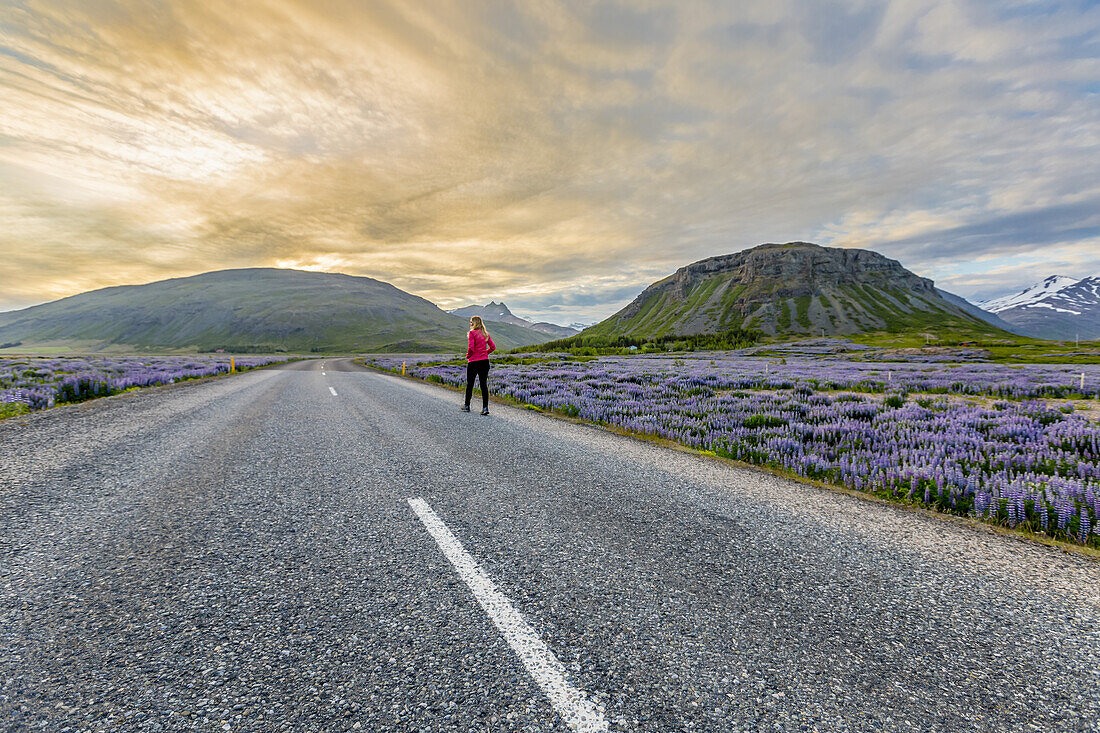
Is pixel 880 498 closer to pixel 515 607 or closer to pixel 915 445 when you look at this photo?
pixel 915 445

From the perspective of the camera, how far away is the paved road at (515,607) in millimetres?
2258

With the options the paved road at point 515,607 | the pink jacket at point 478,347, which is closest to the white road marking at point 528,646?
the paved road at point 515,607

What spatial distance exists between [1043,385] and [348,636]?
25204 mm

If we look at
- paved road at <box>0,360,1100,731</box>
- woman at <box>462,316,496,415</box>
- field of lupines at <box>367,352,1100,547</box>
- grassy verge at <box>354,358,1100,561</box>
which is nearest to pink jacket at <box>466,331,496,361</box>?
woman at <box>462,316,496,415</box>

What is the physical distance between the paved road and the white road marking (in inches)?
2.1

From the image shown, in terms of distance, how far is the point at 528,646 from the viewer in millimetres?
2701

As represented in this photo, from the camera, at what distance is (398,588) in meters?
3.39

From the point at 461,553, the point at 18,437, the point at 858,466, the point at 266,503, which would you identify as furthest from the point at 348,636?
the point at 18,437

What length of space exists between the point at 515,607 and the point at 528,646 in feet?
1.46

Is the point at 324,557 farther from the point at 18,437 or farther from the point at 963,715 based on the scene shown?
the point at 18,437

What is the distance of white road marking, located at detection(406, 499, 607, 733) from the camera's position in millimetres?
2188

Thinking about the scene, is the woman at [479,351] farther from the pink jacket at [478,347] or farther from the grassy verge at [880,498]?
the grassy verge at [880,498]

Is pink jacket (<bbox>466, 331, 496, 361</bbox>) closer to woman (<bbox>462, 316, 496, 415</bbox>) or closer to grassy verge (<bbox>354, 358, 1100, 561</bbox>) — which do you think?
woman (<bbox>462, 316, 496, 415</bbox>)

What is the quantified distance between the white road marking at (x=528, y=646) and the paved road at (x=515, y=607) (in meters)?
0.05
